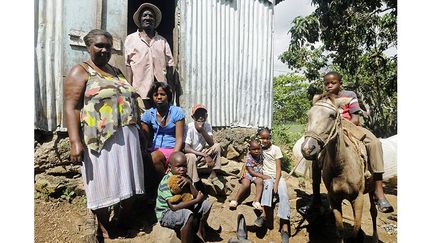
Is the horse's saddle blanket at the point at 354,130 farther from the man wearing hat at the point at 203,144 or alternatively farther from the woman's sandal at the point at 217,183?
the woman's sandal at the point at 217,183

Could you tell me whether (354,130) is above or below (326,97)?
below

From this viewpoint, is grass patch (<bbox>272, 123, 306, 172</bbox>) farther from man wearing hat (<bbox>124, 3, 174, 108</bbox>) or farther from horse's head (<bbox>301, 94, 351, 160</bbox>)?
horse's head (<bbox>301, 94, 351, 160</bbox>)

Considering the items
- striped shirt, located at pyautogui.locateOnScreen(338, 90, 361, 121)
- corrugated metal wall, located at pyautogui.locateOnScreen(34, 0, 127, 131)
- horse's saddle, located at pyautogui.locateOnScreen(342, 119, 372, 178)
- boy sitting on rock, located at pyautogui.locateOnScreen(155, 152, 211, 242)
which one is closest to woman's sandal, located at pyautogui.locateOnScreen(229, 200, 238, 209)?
boy sitting on rock, located at pyautogui.locateOnScreen(155, 152, 211, 242)

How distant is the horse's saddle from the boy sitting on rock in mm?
1743

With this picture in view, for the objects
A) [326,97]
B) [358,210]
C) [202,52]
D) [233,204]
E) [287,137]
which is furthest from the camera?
[287,137]

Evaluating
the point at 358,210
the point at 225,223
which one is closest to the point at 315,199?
the point at 358,210

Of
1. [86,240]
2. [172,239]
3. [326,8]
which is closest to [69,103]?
[86,240]

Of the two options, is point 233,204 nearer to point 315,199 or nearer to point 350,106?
point 315,199

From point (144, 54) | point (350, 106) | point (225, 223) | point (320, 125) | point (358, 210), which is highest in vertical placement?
point (144, 54)

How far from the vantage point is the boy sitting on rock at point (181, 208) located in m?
3.49

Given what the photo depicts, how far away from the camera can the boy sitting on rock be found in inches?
137

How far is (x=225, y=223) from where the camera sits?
4512 mm

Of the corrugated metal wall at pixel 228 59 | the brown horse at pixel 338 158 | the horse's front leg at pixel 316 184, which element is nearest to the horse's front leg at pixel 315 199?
the horse's front leg at pixel 316 184

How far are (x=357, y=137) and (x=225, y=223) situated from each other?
1765 mm
